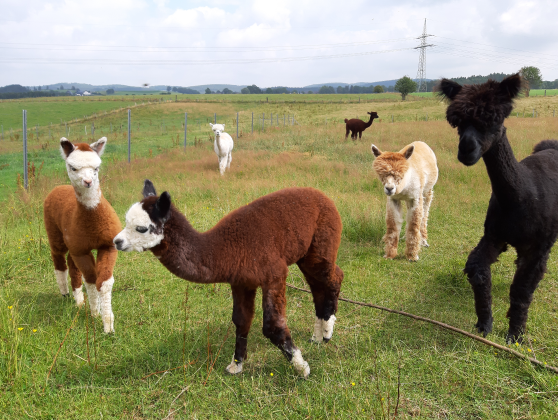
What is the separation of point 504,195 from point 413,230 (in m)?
2.64

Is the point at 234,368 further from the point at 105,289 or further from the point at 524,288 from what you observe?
the point at 524,288

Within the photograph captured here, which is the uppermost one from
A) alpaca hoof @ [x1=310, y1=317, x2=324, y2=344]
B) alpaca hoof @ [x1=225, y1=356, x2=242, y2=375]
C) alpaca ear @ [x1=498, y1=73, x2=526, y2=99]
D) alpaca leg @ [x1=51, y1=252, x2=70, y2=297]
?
alpaca ear @ [x1=498, y1=73, x2=526, y2=99]

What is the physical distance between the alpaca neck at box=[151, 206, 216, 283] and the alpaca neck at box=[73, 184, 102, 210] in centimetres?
151

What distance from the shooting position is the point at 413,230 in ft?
20.3

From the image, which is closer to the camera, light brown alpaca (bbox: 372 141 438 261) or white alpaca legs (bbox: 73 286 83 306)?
white alpaca legs (bbox: 73 286 83 306)

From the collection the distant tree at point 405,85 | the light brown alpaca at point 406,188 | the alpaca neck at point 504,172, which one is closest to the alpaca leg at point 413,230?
the light brown alpaca at point 406,188

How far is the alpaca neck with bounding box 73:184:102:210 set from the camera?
3.79m

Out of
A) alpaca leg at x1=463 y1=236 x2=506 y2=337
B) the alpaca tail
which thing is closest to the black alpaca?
alpaca leg at x1=463 y1=236 x2=506 y2=337

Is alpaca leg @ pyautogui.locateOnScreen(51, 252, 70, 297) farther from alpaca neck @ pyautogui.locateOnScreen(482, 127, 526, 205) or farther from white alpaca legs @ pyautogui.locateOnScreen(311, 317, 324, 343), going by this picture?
alpaca neck @ pyautogui.locateOnScreen(482, 127, 526, 205)

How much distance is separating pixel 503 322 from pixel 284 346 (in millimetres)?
2721

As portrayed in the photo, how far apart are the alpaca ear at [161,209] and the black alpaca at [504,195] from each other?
96.1 inches

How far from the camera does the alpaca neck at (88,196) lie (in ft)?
12.4

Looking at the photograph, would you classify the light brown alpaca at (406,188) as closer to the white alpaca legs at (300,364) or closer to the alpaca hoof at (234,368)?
the white alpaca legs at (300,364)

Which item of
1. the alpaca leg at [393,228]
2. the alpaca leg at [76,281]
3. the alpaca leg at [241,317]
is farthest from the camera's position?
the alpaca leg at [393,228]
